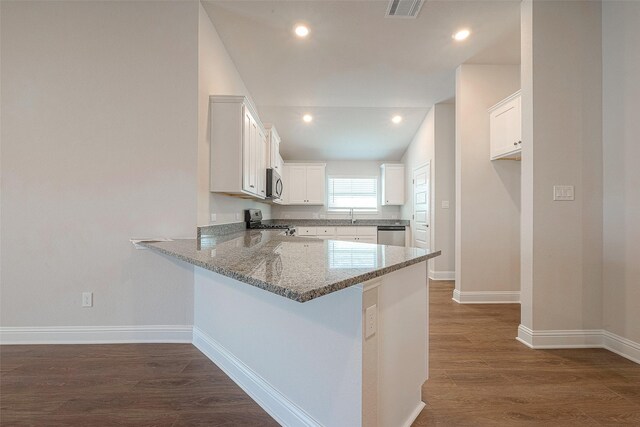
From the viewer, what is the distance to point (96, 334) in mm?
2447

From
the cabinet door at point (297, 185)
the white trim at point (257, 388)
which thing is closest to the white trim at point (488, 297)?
the white trim at point (257, 388)

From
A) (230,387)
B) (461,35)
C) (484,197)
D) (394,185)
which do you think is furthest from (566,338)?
(394,185)

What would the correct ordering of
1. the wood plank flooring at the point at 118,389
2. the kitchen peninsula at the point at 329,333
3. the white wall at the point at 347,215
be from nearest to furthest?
the kitchen peninsula at the point at 329,333 < the wood plank flooring at the point at 118,389 < the white wall at the point at 347,215

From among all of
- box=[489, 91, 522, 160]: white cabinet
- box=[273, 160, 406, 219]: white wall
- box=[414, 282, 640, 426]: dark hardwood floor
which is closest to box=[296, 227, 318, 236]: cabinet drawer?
box=[273, 160, 406, 219]: white wall

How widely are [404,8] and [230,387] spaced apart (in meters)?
3.24

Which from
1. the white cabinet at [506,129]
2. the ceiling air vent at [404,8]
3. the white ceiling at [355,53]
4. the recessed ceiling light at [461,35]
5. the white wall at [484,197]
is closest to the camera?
the ceiling air vent at [404,8]

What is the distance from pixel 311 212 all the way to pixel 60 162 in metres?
4.89

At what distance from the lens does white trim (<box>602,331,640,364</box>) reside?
2164 mm

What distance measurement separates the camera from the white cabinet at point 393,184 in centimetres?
648

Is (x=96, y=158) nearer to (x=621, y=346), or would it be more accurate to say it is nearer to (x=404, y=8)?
(x=404, y=8)

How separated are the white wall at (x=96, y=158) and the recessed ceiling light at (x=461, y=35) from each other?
2524mm

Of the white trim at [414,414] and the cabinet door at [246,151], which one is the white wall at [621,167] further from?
the cabinet door at [246,151]

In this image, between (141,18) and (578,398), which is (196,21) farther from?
(578,398)

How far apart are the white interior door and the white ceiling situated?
39.9 inches
